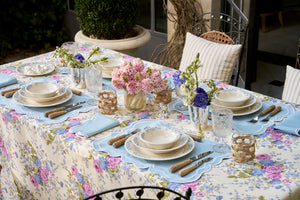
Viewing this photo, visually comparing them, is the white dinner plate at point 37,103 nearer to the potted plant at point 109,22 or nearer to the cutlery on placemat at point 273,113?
the cutlery on placemat at point 273,113

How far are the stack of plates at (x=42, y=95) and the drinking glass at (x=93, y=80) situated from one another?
4.6 inches

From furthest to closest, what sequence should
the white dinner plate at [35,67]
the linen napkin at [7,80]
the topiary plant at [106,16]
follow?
the topiary plant at [106,16]
the white dinner plate at [35,67]
the linen napkin at [7,80]

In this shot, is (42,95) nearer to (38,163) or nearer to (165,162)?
(38,163)

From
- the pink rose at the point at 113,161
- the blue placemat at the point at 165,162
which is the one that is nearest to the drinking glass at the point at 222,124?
the blue placemat at the point at 165,162

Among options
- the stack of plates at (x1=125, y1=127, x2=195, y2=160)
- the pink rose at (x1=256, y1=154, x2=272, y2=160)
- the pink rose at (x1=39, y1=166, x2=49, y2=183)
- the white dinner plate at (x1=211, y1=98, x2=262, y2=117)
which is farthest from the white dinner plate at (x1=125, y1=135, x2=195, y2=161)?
the pink rose at (x1=39, y1=166, x2=49, y2=183)

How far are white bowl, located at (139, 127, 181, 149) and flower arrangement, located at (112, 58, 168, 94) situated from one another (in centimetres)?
28

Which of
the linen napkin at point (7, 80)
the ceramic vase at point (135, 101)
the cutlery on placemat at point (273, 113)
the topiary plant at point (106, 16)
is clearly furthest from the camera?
the topiary plant at point (106, 16)

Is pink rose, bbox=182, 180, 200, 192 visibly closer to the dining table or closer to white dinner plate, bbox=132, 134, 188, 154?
the dining table

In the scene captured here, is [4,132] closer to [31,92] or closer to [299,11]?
[31,92]

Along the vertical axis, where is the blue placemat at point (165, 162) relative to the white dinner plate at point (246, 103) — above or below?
below

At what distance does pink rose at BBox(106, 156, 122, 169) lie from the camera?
1664 mm

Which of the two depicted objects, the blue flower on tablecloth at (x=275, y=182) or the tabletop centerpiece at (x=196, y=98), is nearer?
the blue flower on tablecloth at (x=275, y=182)

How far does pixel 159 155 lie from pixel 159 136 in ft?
0.43

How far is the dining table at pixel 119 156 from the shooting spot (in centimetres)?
151
